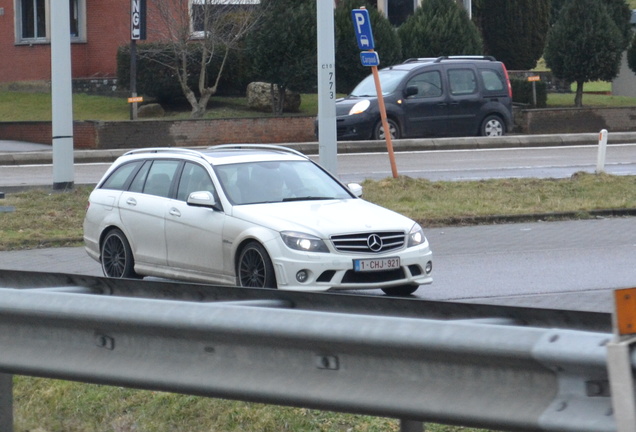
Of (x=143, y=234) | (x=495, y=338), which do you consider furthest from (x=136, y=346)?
(x=143, y=234)

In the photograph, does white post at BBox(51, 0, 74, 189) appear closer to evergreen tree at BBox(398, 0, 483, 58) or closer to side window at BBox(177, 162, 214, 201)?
side window at BBox(177, 162, 214, 201)

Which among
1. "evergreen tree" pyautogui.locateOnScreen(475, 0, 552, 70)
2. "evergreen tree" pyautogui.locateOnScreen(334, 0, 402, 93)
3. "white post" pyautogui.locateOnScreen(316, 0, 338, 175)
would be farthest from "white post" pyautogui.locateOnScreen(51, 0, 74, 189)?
"evergreen tree" pyautogui.locateOnScreen(475, 0, 552, 70)

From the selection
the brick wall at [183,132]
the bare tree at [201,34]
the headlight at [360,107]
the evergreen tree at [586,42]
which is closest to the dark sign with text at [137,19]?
the bare tree at [201,34]

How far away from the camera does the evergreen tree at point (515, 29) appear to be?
44688 mm

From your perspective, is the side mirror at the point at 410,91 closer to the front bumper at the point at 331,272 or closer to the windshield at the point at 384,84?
the windshield at the point at 384,84

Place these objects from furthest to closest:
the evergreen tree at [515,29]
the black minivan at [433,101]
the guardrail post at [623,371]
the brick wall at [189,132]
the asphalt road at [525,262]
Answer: the evergreen tree at [515,29], the brick wall at [189,132], the black minivan at [433,101], the asphalt road at [525,262], the guardrail post at [623,371]

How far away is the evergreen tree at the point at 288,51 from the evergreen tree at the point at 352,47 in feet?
3.94

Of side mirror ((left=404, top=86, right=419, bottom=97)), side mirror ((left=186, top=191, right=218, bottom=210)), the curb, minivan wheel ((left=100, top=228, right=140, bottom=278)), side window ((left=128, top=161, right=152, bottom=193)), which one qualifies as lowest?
minivan wheel ((left=100, top=228, right=140, bottom=278))

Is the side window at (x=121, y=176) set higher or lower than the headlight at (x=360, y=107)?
lower

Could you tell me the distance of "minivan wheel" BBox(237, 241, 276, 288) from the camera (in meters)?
9.32

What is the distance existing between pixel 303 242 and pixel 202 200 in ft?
4.01

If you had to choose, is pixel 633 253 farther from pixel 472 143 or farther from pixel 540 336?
pixel 472 143

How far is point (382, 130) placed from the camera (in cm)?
2675

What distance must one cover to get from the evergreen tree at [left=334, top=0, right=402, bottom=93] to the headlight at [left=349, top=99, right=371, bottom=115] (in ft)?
26.0
